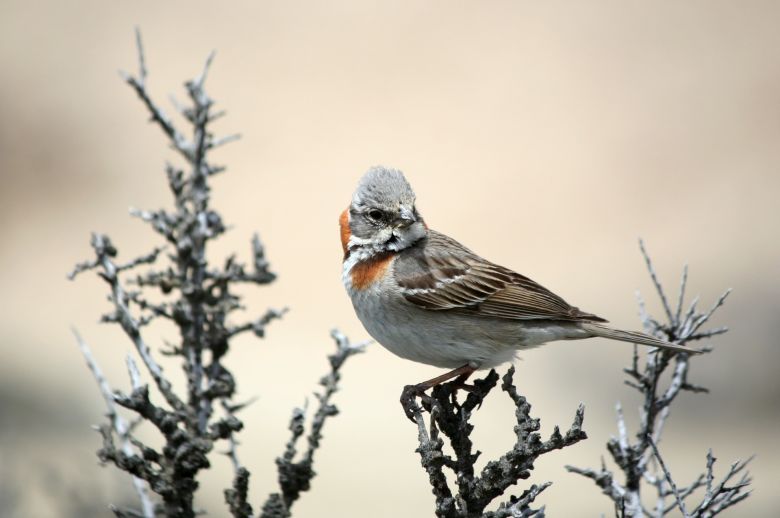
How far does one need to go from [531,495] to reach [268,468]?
21.3 ft

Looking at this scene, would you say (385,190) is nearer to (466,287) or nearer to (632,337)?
(466,287)

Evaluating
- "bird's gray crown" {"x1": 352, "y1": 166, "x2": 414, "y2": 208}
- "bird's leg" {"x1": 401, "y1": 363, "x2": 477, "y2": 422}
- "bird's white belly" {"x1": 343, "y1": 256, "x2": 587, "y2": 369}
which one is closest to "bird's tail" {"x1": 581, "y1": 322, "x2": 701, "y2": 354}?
"bird's white belly" {"x1": 343, "y1": 256, "x2": 587, "y2": 369}

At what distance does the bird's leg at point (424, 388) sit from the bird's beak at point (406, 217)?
0.84m

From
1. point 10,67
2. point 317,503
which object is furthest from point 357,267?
point 10,67

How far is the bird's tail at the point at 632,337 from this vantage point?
15.5ft

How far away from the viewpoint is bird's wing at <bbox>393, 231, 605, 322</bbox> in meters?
5.63

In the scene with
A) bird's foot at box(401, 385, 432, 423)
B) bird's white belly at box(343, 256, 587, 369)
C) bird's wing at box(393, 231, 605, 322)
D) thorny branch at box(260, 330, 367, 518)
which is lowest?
thorny branch at box(260, 330, 367, 518)

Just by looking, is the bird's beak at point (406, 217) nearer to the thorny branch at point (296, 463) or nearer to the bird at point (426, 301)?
the bird at point (426, 301)

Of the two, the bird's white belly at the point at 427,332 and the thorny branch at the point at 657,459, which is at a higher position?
the bird's white belly at the point at 427,332

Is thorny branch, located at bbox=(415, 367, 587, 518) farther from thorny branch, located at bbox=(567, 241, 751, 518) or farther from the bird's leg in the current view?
the bird's leg

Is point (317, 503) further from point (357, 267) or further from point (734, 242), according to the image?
A: point (734, 242)

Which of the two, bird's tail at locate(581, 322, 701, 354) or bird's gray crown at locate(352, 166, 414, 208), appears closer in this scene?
bird's tail at locate(581, 322, 701, 354)

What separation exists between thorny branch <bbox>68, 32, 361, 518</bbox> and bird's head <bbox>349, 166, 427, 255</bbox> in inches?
55.0

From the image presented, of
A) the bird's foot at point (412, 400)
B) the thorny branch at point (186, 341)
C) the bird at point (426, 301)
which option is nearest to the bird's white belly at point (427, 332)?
the bird at point (426, 301)
